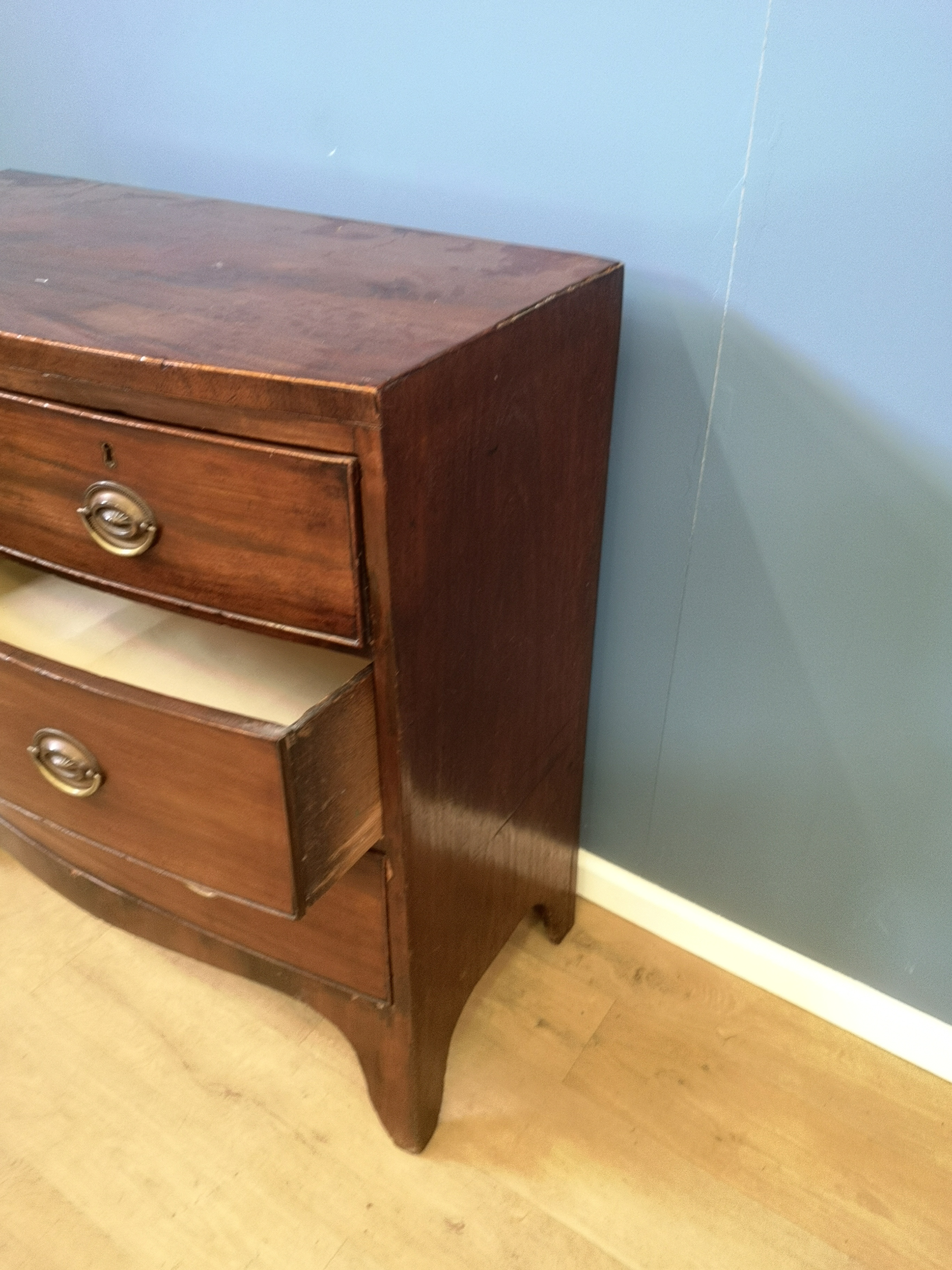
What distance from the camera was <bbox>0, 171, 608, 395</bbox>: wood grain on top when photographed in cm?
60

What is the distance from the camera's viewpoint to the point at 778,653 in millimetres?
917

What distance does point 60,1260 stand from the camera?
33.5 inches

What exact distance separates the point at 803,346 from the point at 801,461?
0.31ft

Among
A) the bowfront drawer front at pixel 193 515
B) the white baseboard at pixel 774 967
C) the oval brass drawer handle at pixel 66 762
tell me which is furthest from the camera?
the white baseboard at pixel 774 967

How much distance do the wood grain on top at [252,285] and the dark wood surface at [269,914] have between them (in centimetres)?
37

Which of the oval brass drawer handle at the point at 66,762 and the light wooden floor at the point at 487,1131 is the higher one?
the oval brass drawer handle at the point at 66,762

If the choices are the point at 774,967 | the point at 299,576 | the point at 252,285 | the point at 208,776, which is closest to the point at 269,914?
the point at 208,776

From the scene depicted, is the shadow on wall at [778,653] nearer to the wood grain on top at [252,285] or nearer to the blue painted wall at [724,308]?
the blue painted wall at [724,308]

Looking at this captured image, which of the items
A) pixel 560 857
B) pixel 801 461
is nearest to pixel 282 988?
pixel 560 857

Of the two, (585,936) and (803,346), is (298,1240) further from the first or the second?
(803,346)

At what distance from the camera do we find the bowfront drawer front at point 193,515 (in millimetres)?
584

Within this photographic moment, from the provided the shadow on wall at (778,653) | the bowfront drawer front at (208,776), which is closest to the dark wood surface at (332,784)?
the bowfront drawer front at (208,776)

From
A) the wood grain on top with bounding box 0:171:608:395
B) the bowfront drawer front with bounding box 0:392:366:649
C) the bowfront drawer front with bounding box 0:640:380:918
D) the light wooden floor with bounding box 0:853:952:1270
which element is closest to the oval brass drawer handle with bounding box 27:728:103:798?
the bowfront drawer front with bounding box 0:640:380:918

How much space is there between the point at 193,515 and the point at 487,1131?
0.67 metres
